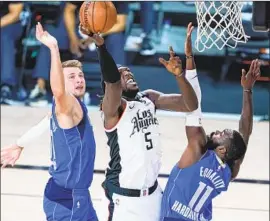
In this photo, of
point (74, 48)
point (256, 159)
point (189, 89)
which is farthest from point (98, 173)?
point (189, 89)

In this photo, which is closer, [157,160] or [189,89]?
[189,89]

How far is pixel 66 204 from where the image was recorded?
4.36 m

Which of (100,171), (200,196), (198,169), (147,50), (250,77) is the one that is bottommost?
(100,171)

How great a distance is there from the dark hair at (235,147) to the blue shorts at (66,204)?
0.98 metres

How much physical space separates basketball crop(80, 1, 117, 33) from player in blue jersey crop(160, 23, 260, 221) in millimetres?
529

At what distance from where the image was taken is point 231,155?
426 centimetres

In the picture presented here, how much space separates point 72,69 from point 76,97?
8.5 inches

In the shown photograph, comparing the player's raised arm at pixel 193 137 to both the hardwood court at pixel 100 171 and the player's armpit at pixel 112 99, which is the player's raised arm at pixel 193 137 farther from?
the hardwood court at pixel 100 171

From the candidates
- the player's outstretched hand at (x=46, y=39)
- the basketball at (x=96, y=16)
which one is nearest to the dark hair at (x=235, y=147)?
the basketball at (x=96, y=16)

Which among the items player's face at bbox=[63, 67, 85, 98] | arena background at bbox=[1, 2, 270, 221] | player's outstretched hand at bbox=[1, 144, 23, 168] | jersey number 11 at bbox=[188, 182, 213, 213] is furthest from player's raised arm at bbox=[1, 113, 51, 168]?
arena background at bbox=[1, 2, 270, 221]

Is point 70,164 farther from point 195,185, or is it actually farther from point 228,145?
point 228,145

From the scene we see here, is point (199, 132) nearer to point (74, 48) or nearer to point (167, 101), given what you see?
point (167, 101)

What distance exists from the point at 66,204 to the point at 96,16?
1224 mm

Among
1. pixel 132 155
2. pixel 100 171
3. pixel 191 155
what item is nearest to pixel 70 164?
pixel 132 155
